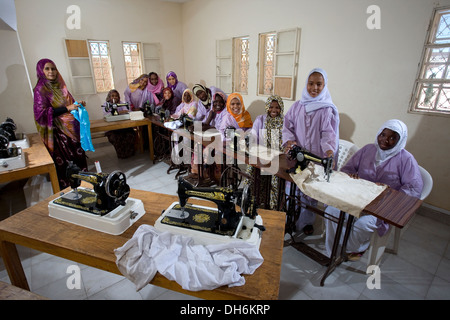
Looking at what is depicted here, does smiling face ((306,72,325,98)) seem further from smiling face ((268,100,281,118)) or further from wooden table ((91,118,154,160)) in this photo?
wooden table ((91,118,154,160))

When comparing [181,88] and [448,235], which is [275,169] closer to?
[448,235]

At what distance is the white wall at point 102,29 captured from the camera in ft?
16.8

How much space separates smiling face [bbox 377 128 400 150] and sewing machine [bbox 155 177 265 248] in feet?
5.01

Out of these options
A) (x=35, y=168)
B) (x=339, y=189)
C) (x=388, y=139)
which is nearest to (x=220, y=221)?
Result: (x=339, y=189)

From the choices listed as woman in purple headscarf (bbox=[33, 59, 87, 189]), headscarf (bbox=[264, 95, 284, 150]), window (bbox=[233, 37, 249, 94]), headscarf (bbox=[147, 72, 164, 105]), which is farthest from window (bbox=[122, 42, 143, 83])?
headscarf (bbox=[264, 95, 284, 150])

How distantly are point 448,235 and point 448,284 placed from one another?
0.98m

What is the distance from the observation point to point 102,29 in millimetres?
5855

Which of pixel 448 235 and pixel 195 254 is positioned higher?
pixel 195 254

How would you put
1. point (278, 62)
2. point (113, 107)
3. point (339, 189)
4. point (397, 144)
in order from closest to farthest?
point (339, 189) < point (397, 144) < point (278, 62) < point (113, 107)

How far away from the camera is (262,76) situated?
5.24m

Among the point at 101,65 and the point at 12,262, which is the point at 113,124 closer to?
the point at 101,65

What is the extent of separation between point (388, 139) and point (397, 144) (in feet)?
0.29

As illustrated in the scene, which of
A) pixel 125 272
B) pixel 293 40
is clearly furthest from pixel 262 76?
pixel 125 272

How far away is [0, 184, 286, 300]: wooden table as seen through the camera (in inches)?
49.9
